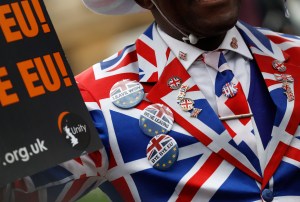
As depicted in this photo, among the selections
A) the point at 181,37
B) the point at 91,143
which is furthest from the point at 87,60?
the point at 91,143

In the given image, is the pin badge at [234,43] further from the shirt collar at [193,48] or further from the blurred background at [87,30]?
the blurred background at [87,30]

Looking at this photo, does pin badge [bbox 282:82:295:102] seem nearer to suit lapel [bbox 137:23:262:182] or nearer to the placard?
suit lapel [bbox 137:23:262:182]

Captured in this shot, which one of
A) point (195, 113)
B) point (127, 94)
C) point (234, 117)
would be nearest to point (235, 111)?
point (234, 117)

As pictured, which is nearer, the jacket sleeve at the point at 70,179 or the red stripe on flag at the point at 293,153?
the jacket sleeve at the point at 70,179

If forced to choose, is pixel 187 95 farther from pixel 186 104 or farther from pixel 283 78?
pixel 283 78

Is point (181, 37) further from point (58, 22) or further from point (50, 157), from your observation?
point (58, 22)

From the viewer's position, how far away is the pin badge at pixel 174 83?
278cm

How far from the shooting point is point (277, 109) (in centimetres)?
273

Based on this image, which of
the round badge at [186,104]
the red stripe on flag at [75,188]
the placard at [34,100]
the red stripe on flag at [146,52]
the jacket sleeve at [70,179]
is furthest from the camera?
the red stripe on flag at [146,52]

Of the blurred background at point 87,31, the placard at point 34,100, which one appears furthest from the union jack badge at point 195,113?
the blurred background at point 87,31

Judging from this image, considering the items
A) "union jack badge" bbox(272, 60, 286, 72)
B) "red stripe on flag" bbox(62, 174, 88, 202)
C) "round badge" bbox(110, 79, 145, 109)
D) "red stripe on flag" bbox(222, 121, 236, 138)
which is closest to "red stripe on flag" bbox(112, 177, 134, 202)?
"red stripe on flag" bbox(62, 174, 88, 202)

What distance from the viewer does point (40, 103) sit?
7.04 ft

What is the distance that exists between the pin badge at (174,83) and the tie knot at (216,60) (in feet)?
0.35

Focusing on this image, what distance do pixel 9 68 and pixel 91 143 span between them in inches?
11.0
